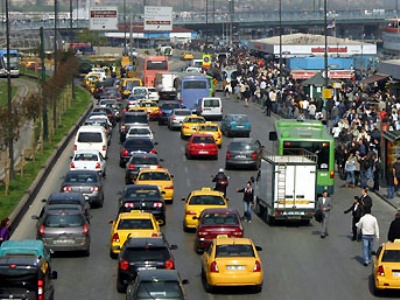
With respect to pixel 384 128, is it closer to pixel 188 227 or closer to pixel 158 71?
pixel 188 227

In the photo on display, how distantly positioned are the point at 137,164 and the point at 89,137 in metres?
6.79

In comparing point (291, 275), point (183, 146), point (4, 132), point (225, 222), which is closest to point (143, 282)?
point (291, 275)

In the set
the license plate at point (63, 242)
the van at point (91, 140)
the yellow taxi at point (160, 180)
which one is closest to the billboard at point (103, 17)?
the van at point (91, 140)

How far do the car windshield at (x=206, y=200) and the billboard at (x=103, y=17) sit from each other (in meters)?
99.6

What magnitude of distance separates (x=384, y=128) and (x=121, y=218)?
18.4 m

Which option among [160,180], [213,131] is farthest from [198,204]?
[213,131]

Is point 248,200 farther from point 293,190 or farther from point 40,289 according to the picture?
point 40,289

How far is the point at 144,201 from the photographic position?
3659 cm

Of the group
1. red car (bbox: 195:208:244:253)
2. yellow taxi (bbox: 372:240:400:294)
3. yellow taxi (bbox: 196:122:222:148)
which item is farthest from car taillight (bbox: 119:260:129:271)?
yellow taxi (bbox: 196:122:222:148)

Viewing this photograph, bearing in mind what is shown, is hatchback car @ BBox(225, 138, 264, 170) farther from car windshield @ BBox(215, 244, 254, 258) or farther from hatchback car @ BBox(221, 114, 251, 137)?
car windshield @ BBox(215, 244, 254, 258)

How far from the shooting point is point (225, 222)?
3216 centimetres

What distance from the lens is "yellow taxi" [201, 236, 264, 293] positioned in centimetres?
2681

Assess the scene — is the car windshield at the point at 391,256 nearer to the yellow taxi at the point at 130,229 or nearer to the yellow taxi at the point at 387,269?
the yellow taxi at the point at 387,269

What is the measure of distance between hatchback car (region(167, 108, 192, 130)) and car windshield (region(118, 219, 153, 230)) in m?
34.5
